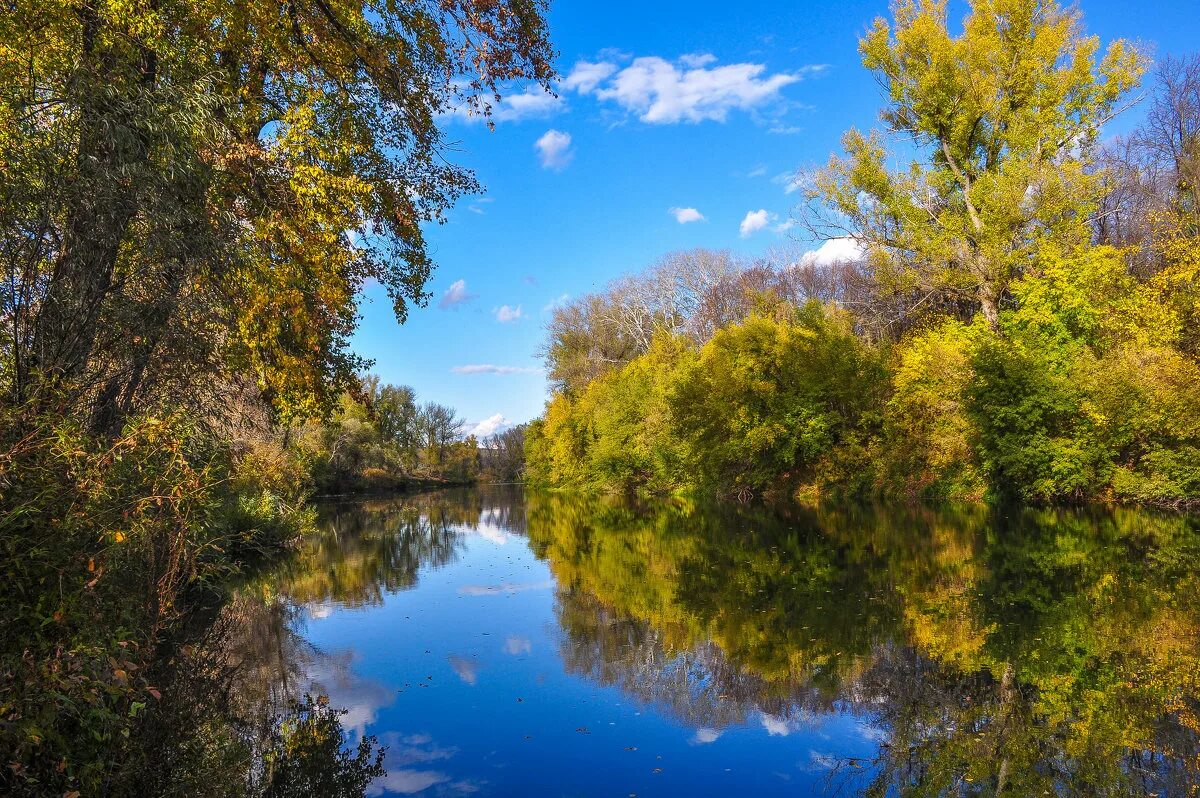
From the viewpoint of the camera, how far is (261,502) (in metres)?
21.0

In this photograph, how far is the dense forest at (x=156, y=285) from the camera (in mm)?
4223

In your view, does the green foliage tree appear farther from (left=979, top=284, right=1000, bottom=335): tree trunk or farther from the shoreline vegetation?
(left=979, top=284, right=1000, bottom=335): tree trunk

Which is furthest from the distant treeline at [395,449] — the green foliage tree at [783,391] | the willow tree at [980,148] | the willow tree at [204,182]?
the willow tree at [980,148]

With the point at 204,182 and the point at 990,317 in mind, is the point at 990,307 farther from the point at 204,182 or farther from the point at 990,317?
the point at 204,182

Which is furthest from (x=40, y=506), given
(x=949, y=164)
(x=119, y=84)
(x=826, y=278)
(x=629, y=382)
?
(x=826, y=278)

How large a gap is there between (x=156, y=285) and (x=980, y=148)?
30759 mm

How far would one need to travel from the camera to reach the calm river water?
18.2 feet

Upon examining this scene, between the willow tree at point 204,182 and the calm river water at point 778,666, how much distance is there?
427cm

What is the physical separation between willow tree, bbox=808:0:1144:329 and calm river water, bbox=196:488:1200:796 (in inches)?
507

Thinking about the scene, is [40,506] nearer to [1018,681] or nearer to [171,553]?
[171,553]

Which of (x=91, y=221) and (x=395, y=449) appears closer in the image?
(x=91, y=221)

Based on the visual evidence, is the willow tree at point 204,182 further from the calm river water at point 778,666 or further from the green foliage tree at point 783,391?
the green foliage tree at point 783,391

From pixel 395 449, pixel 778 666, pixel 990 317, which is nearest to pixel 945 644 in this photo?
pixel 778 666

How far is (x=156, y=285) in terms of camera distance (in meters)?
6.66
